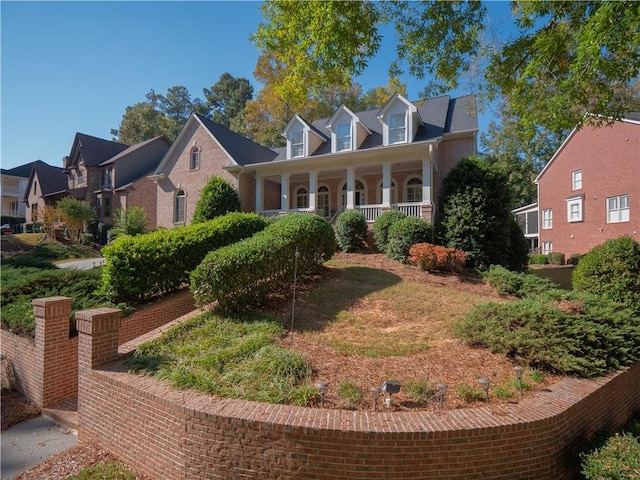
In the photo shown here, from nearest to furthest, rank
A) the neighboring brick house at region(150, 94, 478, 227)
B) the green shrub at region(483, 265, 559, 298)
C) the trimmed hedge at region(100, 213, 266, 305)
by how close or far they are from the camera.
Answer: the trimmed hedge at region(100, 213, 266, 305) → the green shrub at region(483, 265, 559, 298) → the neighboring brick house at region(150, 94, 478, 227)

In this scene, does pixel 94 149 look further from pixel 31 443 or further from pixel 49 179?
pixel 31 443

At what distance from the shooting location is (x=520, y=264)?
1378 centimetres

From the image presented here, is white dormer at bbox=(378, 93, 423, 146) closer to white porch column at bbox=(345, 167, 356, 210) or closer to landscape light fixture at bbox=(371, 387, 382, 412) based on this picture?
white porch column at bbox=(345, 167, 356, 210)

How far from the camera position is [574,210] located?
76.9 feet

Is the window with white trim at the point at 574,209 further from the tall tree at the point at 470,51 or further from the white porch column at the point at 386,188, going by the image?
the tall tree at the point at 470,51

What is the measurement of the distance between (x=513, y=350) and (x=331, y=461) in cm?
330

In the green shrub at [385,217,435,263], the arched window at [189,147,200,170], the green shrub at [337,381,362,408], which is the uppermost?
the arched window at [189,147,200,170]

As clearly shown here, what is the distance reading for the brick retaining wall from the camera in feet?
10.6

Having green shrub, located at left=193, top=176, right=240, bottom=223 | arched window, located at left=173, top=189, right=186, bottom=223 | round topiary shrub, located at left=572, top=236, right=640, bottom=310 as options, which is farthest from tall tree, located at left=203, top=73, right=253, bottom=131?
Answer: round topiary shrub, located at left=572, top=236, right=640, bottom=310

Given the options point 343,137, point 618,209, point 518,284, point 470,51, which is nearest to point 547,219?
point 618,209

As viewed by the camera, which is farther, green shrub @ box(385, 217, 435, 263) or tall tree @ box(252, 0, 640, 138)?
green shrub @ box(385, 217, 435, 263)

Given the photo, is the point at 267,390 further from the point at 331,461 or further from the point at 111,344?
the point at 111,344

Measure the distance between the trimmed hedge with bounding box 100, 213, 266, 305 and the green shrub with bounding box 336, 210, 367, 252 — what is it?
588 cm

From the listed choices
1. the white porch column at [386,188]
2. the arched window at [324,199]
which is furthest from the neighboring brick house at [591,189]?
the arched window at [324,199]
